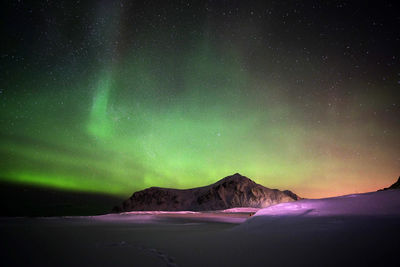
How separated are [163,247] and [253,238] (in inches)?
113

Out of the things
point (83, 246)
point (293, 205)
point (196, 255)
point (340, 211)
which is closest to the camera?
point (196, 255)

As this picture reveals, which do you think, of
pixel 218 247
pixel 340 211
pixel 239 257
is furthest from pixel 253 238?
pixel 340 211

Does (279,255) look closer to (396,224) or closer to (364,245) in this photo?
(364,245)

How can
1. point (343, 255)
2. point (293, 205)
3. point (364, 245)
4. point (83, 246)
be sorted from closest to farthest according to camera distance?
1. point (343, 255)
2. point (364, 245)
3. point (83, 246)
4. point (293, 205)

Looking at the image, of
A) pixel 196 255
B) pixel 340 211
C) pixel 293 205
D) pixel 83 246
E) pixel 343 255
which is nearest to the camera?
pixel 343 255

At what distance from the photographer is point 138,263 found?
5.27 meters

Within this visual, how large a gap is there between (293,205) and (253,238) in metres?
4.64

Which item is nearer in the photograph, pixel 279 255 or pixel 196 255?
pixel 279 255

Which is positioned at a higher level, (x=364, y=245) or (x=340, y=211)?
(x=340, y=211)

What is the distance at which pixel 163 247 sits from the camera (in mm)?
6980

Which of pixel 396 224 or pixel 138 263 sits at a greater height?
pixel 396 224

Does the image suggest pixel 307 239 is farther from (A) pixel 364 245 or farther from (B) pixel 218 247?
(B) pixel 218 247

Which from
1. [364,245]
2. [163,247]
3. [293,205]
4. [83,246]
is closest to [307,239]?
[364,245]

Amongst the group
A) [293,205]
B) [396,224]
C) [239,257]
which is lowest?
[239,257]
